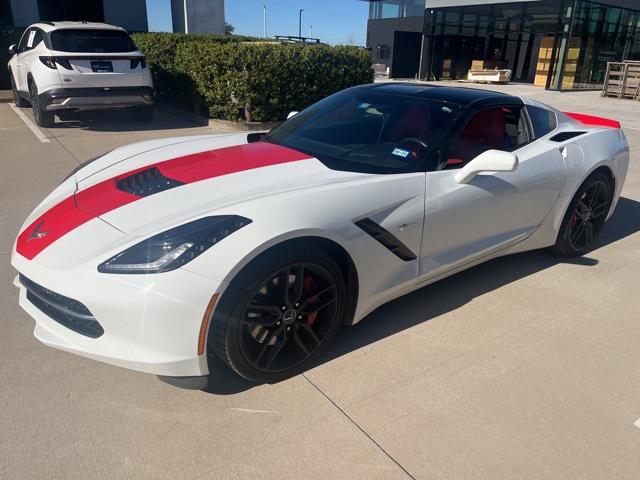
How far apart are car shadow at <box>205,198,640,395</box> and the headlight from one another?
74cm

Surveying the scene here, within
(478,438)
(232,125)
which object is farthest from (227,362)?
(232,125)

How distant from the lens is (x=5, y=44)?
13383 mm

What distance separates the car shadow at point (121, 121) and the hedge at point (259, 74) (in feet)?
1.20

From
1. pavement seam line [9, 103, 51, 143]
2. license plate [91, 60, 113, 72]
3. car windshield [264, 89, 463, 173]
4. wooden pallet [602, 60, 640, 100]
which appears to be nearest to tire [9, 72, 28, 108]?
pavement seam line [9, 103, 51, 143]

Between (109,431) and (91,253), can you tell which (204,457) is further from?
(91,253)

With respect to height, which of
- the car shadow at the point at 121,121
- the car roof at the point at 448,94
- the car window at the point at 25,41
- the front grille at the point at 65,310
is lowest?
the car shadow at the point at 121,121

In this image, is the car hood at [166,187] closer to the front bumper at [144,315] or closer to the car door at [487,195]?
the front bumper at [144,315]

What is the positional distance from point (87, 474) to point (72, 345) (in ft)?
1.79

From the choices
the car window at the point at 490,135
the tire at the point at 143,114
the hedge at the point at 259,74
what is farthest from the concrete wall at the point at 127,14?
the car window at the point at 490,135

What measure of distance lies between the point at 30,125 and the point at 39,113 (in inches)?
22.3

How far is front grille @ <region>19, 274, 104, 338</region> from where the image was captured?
2197 mm

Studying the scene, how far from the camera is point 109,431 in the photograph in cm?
220

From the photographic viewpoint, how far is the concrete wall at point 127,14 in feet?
54.7

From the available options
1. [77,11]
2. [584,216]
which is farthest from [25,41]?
[584,216]
